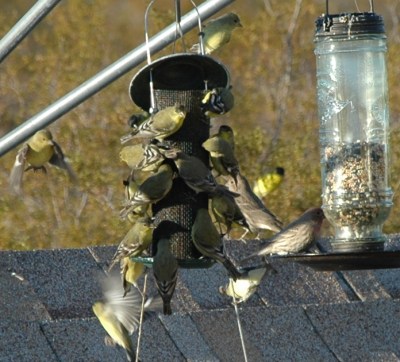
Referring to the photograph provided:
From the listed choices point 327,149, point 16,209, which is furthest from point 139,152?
point 16,209

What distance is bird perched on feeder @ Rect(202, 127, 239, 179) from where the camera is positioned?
5562mm

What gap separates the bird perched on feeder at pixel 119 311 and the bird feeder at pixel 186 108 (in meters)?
0.58

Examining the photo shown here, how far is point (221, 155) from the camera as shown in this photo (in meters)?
5.56

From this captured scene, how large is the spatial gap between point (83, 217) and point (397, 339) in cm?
503

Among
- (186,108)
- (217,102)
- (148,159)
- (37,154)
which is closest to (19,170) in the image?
(37,154)

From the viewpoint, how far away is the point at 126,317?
6.46 metres

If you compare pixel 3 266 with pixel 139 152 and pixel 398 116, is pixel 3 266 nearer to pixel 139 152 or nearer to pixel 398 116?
pixel 139 152

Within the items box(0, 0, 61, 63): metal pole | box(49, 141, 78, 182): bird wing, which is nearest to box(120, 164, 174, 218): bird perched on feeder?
box(0, 0, 61, 63): metal pole

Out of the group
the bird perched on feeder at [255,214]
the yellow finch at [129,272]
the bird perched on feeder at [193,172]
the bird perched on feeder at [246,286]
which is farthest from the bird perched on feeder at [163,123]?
the bird perched on feeder at [255,214]

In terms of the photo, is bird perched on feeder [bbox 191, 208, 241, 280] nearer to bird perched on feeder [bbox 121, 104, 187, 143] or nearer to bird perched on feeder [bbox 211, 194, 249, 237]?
bird perched on feeder [bbox 211, 194, 249, 237]

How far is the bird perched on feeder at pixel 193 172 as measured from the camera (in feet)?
17.3

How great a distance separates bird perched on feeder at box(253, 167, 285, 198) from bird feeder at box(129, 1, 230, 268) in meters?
4.98

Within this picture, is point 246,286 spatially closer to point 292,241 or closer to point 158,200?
point 292,241

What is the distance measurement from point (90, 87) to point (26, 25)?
14.8 inches
